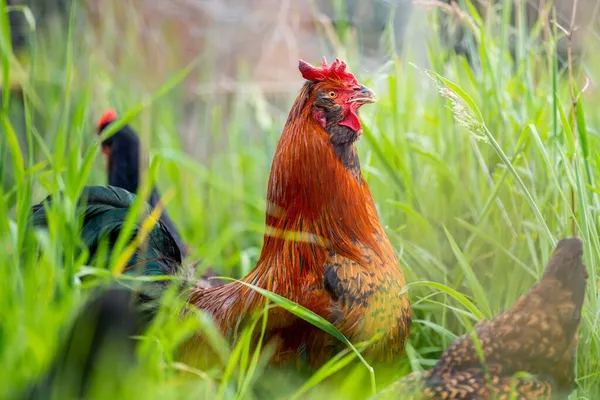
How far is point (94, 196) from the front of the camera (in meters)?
2.38

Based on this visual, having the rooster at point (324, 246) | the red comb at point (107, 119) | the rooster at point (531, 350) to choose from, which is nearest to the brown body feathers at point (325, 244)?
the rooster at point (324, 246)

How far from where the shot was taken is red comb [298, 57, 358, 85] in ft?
6.99

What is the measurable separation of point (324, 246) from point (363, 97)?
0.46 meters

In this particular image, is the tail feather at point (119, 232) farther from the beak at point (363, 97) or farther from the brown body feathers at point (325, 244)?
the beak at point (363, 97)

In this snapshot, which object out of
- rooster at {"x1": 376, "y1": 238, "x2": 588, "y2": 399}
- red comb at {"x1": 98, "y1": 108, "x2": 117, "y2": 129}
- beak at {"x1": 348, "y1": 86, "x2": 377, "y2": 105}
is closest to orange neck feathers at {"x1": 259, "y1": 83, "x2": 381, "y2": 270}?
beak at {"x1": 348, "y1": 86, "x2": 377, "y2": 105}

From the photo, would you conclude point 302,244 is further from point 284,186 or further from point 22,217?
point 22,217

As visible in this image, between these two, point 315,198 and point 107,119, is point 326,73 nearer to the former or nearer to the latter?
point 315,198

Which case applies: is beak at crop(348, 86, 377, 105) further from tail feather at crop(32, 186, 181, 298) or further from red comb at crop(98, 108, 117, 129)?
red comb at crop(98, 108, 117, 129)

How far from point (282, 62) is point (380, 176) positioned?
354cm

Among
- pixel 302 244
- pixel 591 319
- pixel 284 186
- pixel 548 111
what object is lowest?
pixel 591 319

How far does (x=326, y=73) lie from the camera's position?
2.16 meters

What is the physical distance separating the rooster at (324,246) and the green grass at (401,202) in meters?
0.09

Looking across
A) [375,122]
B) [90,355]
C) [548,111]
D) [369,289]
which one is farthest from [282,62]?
[90,355]

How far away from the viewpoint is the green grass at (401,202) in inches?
70.1
